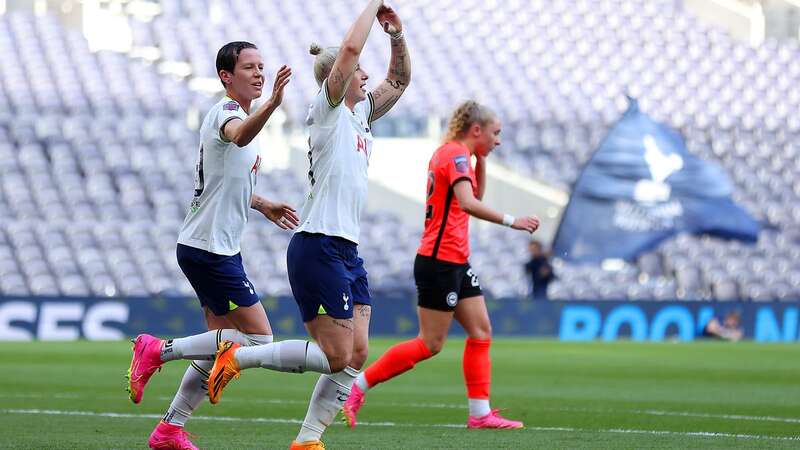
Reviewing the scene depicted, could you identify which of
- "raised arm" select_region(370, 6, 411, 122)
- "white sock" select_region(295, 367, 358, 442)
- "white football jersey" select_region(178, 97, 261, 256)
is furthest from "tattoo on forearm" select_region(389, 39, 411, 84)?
"white sock" select_region(295, 367, 358, 442)

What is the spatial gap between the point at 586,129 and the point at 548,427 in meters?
22.5

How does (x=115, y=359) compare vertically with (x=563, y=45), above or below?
below

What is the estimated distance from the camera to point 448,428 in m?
8.36

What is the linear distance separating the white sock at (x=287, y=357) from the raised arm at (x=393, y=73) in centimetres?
119

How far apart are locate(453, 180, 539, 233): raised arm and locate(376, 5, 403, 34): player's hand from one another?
1.17 meters

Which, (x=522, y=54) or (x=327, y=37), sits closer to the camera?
(x=327, y=37)

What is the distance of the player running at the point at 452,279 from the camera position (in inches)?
332

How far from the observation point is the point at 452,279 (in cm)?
844

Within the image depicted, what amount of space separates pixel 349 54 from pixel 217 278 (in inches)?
53.7

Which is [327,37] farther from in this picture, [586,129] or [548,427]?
[548,427]

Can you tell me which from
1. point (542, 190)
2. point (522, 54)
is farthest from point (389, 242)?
point (522, 54)

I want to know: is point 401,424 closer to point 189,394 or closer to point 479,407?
point 479,407

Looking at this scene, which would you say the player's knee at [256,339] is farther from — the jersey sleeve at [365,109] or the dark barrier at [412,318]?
the dark barrier at [412,318]

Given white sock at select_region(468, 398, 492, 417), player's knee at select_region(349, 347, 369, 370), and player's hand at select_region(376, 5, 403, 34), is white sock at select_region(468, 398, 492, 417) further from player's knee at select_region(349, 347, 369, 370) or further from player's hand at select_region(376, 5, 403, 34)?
player's hand at select_region(376, 5, 403, 34)
